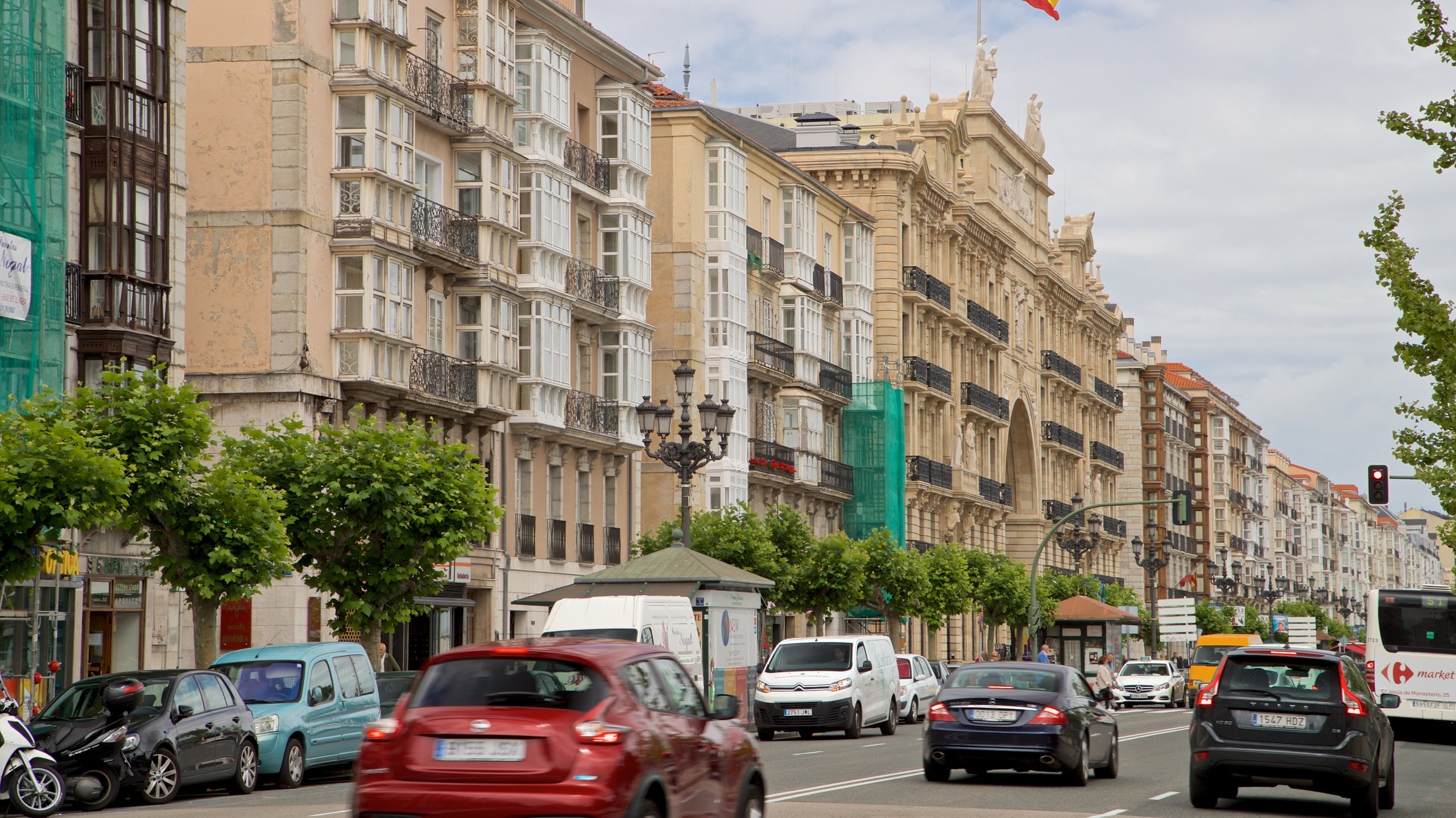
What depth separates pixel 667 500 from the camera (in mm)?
58594

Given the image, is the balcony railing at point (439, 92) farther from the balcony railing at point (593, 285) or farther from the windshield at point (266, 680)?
the windshield at point (266, 680)

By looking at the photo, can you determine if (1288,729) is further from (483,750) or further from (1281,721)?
(483,750)

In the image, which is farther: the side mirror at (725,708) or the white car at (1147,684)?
the white car at (1147,684)

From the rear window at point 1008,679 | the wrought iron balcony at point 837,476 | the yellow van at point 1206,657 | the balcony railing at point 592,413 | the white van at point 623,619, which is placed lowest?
the yellow van at point 1206,657

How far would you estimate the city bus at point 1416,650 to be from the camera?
36656 millimetres

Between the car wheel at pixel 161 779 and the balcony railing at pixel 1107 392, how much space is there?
305ft

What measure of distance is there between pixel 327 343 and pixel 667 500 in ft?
63.5

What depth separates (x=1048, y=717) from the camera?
22375mm

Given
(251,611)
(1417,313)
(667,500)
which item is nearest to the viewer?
(1417,313)

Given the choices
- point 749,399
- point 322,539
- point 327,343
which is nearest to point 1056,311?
point 749,399

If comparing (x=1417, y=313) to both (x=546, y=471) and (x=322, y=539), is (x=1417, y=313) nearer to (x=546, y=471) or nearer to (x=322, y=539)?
(x=322, y=539)

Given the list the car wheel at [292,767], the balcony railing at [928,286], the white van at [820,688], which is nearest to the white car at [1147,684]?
the balcony railing at [928,286]

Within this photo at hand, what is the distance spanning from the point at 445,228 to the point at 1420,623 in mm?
21827

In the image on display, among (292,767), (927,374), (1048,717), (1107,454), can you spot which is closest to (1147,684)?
(927,374)
